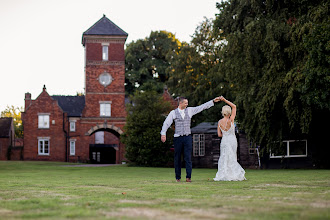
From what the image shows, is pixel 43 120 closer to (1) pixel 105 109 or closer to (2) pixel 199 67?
(1) pixel 105 109

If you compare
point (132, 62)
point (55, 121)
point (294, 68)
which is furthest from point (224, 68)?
point (132, 62)

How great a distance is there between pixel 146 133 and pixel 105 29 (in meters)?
18.9

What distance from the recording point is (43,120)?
187ft

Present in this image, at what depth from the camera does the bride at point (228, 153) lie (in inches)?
542

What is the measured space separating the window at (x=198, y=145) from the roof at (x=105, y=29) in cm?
1779

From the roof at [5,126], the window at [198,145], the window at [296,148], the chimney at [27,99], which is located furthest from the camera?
the chimney at [27,99]

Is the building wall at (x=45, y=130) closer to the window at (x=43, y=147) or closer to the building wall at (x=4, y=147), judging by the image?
the window at (x=43, y=147)

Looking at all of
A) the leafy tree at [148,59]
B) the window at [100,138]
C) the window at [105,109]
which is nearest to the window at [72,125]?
the window at [105,109]

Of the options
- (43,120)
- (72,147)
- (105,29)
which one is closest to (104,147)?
(72,147)

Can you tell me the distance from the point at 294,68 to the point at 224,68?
22.7ft

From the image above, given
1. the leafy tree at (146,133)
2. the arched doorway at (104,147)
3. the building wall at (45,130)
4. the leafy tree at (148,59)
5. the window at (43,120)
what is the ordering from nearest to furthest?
the leafy tree at (146,133) → the building wall at (45,130) → the window at (43,120) → the arched doorway at (104,147) → the leafy tree at (148,59)

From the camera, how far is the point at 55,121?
187 ft

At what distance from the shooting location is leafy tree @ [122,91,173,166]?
139ft

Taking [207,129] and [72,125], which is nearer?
[207,129]
